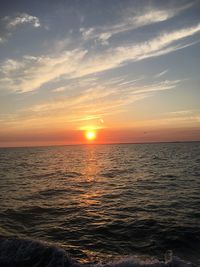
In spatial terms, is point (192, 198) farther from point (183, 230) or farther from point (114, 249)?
point (114, 249)

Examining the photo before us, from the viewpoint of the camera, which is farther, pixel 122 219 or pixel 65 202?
pixel 65 202

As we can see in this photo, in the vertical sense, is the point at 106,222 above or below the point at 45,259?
below

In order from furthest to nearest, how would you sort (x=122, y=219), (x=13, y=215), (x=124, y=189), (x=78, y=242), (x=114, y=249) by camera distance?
(x=124, y=189), (x=13, y=215), (x=122, y=219), (x=78, y=242), (x=114, y=249)

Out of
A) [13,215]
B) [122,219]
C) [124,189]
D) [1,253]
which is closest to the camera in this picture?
[1,253]

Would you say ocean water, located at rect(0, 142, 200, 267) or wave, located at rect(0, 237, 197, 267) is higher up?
wave, located at rect(0, 237, 197, 267)

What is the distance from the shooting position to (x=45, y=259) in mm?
8305

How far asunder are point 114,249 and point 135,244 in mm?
955

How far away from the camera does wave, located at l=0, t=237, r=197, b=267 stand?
8.05 meters

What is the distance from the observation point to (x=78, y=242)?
1065cm

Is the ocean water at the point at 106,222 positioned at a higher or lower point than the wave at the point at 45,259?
lower

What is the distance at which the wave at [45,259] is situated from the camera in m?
8.05

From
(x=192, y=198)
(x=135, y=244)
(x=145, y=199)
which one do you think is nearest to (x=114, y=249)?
(x=135, y=244)

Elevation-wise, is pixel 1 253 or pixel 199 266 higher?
pixel 1 253

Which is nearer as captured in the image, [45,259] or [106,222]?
[45,259]
